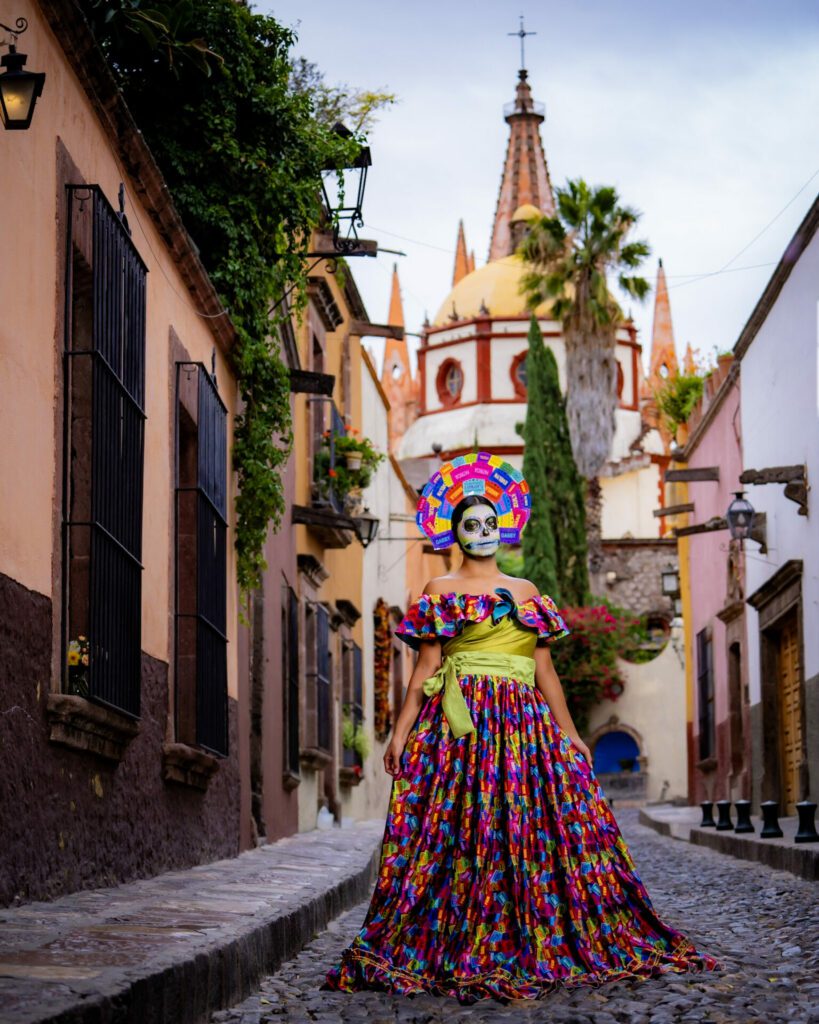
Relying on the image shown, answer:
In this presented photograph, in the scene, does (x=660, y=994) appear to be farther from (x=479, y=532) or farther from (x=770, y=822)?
(x=770, y=822)

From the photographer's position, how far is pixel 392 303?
9000 cm

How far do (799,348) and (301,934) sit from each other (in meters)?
11.6

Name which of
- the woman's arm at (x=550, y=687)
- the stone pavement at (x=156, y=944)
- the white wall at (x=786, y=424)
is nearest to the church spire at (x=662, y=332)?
the white wall at (x=786, y=424)

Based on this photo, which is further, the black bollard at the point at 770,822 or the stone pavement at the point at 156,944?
the black bollard at the point at 770,822

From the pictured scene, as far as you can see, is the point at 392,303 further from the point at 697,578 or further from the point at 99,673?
the point at 99,673

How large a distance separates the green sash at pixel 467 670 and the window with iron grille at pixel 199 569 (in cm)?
420

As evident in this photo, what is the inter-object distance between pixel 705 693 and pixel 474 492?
20.3 meters

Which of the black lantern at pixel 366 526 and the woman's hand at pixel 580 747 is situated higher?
the black lantern at pixel 366 526

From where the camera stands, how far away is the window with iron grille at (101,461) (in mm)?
7691

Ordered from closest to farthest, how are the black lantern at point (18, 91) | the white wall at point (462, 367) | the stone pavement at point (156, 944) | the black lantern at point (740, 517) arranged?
the stone pavement at point (156, 944), the black lantern at point (18, 91), the black lantern at point (740, 517), the white wall at point (462, 367)

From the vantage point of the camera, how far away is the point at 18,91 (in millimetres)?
6457

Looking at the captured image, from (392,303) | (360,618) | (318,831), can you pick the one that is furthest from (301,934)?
(392,303)

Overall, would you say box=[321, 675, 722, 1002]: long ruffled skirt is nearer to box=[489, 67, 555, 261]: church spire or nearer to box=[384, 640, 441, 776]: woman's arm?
box=[384, 640, 441, 776]: woman's arm

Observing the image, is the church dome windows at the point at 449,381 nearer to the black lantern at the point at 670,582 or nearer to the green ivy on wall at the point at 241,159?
the black lantern at the point at 670,582
